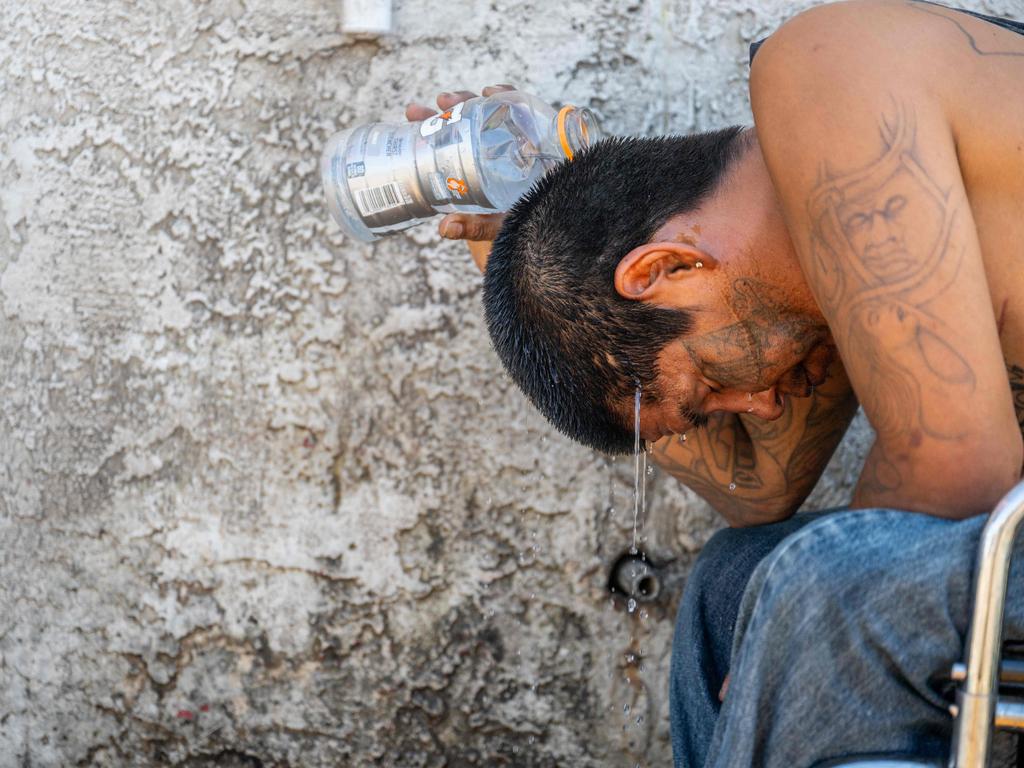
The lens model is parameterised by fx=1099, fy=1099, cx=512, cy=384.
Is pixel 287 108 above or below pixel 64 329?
above

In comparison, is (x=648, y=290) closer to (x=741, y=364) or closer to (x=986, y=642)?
(x=741, y=364)

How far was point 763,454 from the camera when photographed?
183 centimetres

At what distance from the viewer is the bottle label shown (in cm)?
167

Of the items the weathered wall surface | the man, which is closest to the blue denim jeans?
the man

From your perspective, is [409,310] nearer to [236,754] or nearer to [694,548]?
[694,548]

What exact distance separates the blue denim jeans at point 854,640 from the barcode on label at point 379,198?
83 cm

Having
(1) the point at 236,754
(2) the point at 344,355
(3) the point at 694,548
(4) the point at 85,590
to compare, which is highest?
(2) the point at 344,355

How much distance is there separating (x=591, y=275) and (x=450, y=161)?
313 millimetres

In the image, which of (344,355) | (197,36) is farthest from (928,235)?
(197,36)

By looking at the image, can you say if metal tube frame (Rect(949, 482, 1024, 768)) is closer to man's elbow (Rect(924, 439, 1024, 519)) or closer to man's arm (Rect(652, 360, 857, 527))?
man's elbow (Rect(924, 439, 1024, 519))

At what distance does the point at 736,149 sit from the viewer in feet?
4.93

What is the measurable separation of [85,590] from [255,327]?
1.99ft

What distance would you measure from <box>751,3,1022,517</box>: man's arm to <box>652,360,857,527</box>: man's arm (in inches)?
20.2

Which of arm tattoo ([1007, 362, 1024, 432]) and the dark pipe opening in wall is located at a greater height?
arm tattoo ([1007, 362, 1024, 432])
